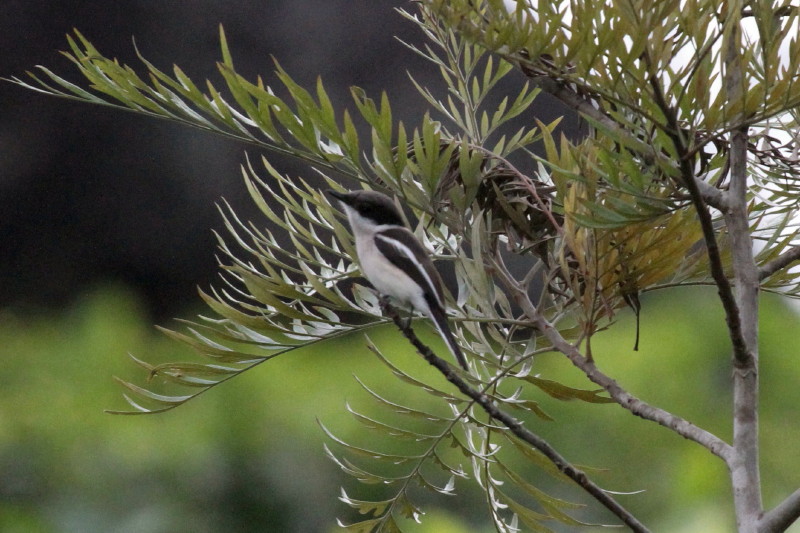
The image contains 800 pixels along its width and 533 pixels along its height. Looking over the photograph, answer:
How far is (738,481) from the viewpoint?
0.50m

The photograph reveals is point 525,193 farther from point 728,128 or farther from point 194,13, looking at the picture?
point 194,13

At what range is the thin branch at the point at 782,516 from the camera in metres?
0.47

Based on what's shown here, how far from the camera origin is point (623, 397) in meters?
0.56

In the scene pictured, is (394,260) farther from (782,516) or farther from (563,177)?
(782,516)

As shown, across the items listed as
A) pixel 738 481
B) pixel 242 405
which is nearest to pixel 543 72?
pixel 738 481

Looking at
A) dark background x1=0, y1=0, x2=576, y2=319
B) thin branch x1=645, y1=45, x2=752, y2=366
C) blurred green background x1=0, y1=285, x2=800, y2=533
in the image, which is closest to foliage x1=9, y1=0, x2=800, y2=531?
thin branch x1=645, y1=45, x2=752, y2=366

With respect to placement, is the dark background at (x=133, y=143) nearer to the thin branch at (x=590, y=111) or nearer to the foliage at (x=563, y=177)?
the foliage at (x=563, y=177)

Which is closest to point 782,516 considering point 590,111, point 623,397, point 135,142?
point 623,397

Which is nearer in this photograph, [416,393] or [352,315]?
[416,393]

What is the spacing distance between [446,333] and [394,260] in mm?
208

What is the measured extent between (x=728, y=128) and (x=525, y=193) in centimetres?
20

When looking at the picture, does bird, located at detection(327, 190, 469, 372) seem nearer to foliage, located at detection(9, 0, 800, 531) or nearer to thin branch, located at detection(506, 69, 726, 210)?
foliage, located at detection(9, 0, 800, 531)

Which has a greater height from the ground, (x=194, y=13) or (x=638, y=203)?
(x=194, y=13)

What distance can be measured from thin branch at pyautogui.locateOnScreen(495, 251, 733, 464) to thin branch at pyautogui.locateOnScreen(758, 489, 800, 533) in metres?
0.04
